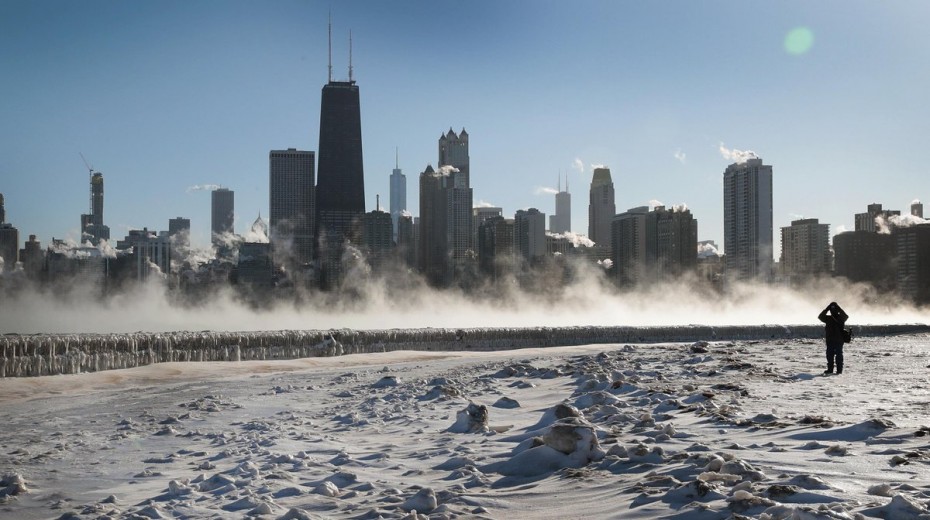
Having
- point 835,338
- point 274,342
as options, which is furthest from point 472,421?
point 274,342

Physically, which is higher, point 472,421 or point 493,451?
point 472,421

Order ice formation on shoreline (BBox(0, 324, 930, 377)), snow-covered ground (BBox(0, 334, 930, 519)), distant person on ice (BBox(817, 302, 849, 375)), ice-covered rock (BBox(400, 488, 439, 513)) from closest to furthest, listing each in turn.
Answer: snow-covered ground (BBox(0, 334, 930, 519))
ice-covered rock (BBox(400, 488, 439, 513))
distant person on ice (BBox(817, 302, 849, 375))
ice formation on shoreline (BBox(0, 324, 930, 377))

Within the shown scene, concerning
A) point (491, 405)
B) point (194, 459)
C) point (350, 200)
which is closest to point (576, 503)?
point (194, 459)

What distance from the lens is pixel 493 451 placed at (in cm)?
905

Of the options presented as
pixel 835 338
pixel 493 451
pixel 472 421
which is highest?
pixel 835 338

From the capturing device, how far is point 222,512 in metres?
6.92

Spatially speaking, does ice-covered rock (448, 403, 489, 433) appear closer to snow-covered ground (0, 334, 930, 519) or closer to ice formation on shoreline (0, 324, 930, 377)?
snow-covered ground (0, 334, 930, 519)

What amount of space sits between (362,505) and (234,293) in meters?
83.2

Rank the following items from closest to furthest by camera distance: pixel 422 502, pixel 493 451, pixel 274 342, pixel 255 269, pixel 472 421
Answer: pixel 422 502, pixel 493 451, pixel 472 421, pixel 274 342, pixel 255 269

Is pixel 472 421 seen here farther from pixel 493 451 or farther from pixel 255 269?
pixel 255 269

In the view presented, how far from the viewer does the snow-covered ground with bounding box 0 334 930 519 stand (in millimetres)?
6566

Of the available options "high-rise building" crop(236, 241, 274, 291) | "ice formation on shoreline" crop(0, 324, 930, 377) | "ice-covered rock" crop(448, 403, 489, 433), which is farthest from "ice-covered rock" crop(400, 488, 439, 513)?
"high-rise building" crop(236, 241, 274, 291)

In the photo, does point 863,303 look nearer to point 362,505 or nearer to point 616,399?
point 616,399

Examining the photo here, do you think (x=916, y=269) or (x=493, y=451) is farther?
(x=916, y=269)
